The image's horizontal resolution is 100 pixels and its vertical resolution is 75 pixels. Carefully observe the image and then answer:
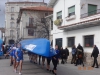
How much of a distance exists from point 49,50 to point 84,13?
413 inches

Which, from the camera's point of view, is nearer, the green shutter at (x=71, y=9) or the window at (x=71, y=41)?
the window at (x=71, y=41)

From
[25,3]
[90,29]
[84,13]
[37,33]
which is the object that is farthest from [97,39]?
[25,3]

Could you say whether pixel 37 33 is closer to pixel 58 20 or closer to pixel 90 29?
pixel 58 20

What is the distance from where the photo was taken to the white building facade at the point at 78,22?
17906 millimetres

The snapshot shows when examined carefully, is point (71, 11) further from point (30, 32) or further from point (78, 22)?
point (30, 32)

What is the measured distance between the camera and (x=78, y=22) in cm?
1916

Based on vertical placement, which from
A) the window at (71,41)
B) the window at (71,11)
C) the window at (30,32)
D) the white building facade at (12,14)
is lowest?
the window at (71,41)

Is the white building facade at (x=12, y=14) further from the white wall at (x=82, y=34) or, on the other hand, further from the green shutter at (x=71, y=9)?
the white wall at (x=82, y=34)

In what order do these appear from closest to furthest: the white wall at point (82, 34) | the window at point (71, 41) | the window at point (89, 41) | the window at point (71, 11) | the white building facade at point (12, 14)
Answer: the white wall at point (82, 34) → the window at point (89, 41) → the window at point (71, 41) → the window at point (71, 11) → the white building facade at point (12, 14)

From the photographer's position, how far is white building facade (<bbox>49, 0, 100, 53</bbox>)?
1791cm

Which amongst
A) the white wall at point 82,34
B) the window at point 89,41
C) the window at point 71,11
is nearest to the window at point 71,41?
the white wall at point 82,34

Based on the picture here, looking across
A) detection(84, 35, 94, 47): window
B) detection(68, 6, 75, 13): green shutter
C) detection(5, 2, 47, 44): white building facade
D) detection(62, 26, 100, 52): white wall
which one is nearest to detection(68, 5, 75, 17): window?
detection(68, 6, 75, 13): green shutter

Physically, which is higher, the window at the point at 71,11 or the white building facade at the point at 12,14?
the white building facade at the point at 12,14

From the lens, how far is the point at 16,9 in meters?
85.6
